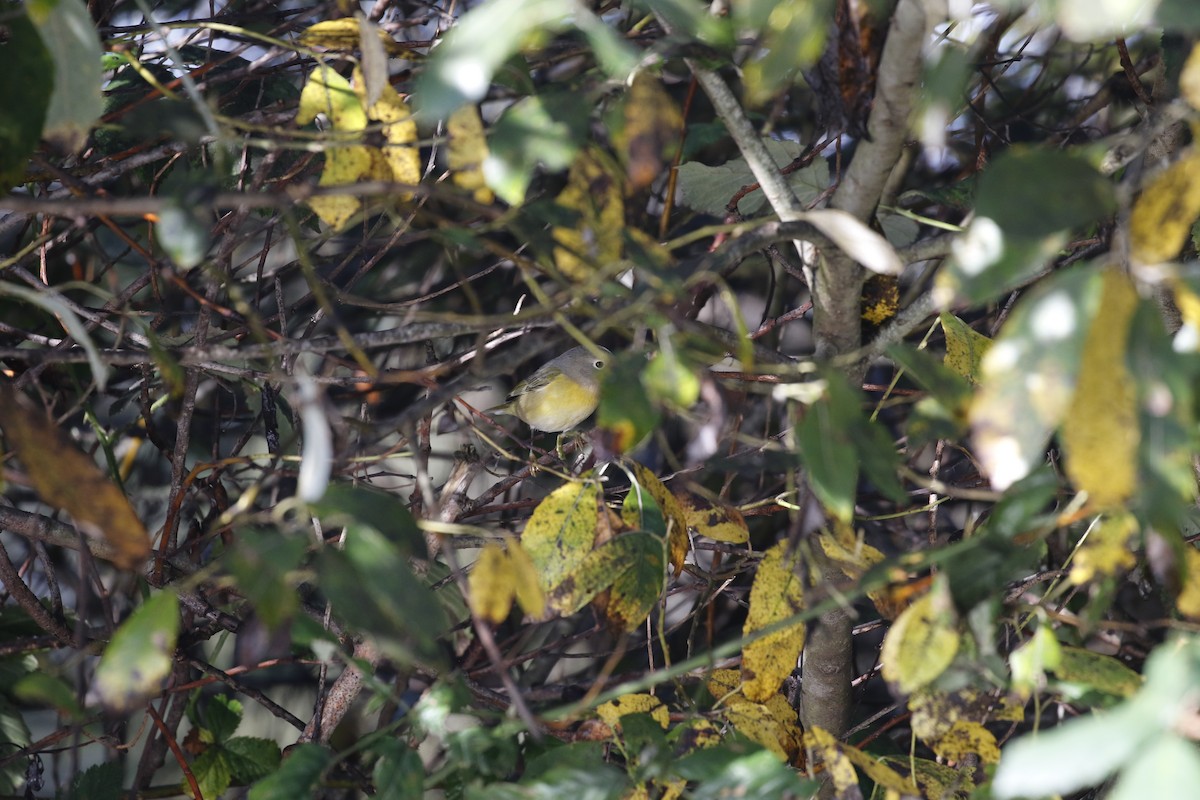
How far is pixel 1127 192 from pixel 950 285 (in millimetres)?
128

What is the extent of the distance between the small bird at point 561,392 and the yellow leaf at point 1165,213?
156 cm

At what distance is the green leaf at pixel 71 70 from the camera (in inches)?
31.8

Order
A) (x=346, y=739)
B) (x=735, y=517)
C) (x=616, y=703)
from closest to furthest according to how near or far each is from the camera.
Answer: (x=616, y=703) → (x=735, y=517) → (x=346, y=739)

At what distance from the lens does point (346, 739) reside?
2221 millimetres

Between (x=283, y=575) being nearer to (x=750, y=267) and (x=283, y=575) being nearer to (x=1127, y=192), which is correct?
(x=1127, y=192)

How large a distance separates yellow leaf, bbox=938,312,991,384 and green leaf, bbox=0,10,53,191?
91 centimetres

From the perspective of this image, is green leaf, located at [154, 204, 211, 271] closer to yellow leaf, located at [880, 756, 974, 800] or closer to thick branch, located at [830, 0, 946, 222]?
thick branch, located at [830, 0, 946, 222]

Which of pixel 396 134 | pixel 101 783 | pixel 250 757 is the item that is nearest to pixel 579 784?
pixel 396 134

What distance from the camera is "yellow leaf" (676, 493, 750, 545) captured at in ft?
3.94

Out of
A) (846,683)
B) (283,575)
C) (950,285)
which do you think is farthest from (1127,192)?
(846,683)

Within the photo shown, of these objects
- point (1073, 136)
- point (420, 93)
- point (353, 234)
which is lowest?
point (353, 234)

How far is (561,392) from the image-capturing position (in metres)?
2.15

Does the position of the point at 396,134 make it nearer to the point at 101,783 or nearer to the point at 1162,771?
the point at 1162,771

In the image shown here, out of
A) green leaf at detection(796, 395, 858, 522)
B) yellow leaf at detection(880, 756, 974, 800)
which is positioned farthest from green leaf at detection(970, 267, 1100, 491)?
yellow leaf at detection(880, 756, 974, 800)
